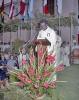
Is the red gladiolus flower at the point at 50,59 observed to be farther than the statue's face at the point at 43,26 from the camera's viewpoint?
No

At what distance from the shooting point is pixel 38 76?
7082 mm

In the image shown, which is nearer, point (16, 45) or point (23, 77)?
point (23, 77)

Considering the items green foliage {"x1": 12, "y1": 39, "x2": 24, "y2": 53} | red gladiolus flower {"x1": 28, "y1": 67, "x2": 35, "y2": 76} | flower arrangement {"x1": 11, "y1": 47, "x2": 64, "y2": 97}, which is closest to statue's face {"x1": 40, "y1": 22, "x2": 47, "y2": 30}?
flower arrangement {"x1": 11, "y1": 47, "x2": 64, "y2": 97}

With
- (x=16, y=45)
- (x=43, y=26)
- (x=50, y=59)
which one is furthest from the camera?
(x=16, y=45)

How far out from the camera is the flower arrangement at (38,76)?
7.09 m

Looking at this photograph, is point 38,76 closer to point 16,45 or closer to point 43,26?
point 43,26

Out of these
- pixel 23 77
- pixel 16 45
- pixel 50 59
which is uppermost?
pixel 50 59

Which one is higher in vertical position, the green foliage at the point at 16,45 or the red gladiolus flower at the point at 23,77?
the green foliage at the point at 16,45

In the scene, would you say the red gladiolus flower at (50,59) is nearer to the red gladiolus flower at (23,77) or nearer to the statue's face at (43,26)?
the red gladiolus flower at (23,77)

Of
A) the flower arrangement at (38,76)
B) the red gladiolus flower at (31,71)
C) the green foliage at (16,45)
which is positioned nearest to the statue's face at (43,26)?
the flower arrangement at (38,76)

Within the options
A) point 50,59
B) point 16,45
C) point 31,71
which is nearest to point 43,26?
point 50,59

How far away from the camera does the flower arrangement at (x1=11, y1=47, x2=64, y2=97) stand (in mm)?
7094

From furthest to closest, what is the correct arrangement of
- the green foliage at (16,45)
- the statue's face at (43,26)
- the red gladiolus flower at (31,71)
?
the green foliage at (16,45), the statue's face at (43,26), the red gladiolus flower at (31,71)

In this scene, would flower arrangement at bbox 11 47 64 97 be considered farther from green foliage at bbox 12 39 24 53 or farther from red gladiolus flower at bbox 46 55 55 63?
green foliage at bbox 12 39 24 53
